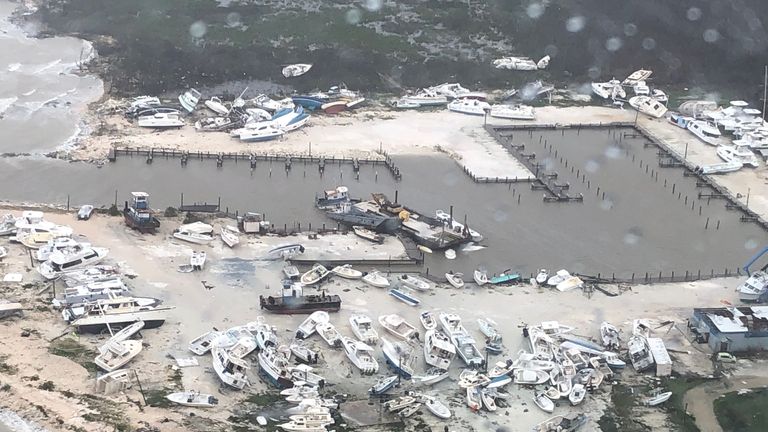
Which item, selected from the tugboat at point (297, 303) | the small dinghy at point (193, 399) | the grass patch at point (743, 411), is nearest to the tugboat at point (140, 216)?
the tugboat at point (297, 303)

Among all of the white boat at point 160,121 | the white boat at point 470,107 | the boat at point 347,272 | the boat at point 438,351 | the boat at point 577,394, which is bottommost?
the boat at point 577,394

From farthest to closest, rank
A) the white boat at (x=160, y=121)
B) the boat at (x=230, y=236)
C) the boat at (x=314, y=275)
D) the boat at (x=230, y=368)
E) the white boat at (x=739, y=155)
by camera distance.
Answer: the white boat at (x=160, y=121) → the white boat at (x=739, y=155) → the boat at (x=230, y=236) → the boat at (x=314, y=275) → the boat at (x=230, y=368)

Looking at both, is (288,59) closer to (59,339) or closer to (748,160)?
(748,160)

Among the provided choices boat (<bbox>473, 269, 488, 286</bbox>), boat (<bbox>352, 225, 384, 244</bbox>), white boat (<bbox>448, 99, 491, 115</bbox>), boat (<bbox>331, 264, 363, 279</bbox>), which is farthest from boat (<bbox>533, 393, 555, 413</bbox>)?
white boat (<bbox>448, 99, 491, 115</bbox>)

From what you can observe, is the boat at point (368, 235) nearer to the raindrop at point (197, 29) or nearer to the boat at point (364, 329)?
the boat at point (364, 329)

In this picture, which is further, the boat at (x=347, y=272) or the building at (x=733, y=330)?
the boat at (x=347, y=272)

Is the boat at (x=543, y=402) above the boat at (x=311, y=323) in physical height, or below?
below

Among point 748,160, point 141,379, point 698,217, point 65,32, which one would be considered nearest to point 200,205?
point 141,379

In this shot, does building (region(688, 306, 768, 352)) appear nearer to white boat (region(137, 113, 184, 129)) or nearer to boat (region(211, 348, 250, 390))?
boat (region(211, 348, 250, 390))
